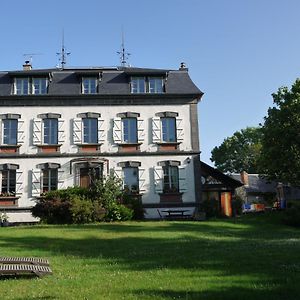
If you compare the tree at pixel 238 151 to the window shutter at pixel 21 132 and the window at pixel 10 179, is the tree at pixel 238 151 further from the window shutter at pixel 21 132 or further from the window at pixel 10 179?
the window at pixel 10 179

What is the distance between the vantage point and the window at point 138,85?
29275 mm

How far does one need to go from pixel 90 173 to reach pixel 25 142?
4337 millimetres

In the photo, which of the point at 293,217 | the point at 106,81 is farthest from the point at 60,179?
the point at 293,217

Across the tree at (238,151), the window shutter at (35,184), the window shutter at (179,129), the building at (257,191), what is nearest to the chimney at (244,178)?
the building at (257,191)

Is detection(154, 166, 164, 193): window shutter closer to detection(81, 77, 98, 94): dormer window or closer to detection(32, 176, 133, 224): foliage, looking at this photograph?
detection(32, 176, 133, 224): foliage

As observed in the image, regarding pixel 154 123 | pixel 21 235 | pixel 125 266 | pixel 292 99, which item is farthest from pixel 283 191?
pixel 125 266

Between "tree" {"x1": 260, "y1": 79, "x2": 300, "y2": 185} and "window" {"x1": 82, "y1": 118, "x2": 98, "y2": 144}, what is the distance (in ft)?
38.0

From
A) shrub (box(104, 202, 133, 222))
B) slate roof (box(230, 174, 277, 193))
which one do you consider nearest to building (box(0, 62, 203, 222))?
shrub (box(104, 202, 133, 222))

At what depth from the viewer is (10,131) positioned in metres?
28.4

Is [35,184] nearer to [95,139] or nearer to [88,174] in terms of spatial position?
[88,174]

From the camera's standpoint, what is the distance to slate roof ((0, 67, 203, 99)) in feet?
94.8

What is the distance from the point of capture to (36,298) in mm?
7230

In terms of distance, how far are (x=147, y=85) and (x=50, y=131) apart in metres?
6.68

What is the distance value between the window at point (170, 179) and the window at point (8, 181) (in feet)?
29.7
